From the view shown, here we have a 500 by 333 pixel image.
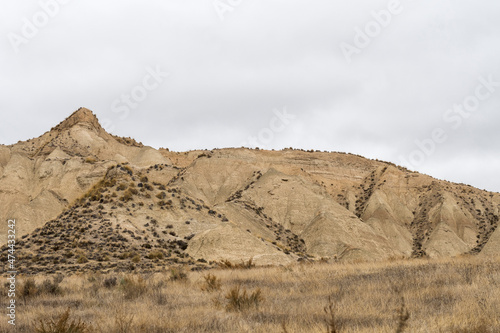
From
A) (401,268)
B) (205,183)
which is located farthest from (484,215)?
(401,268)

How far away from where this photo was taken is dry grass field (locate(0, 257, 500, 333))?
709 cm

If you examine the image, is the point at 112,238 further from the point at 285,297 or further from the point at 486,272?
the point at 486,272

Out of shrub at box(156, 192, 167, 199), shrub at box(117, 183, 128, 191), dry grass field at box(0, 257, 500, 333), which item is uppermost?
shrub at box(117, 183, 128, 191)

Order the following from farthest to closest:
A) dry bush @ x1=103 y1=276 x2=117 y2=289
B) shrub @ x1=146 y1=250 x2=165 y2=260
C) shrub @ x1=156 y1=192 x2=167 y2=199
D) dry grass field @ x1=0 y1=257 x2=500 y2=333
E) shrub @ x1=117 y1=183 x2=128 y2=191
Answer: shrub @ x1=156 y1=192 x2=167 y2=199 < shrub @ x1=117 y1=183 x2=128 y2=191 < shrub @ x1=146 y1=250 x2=165 y2=260 < dry bush @ x1=103 y1=276 x2=117 y2=289 < dry grass field @ x1=0 y1=257 x2=500 y2=333

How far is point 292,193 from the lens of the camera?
66.9 metres

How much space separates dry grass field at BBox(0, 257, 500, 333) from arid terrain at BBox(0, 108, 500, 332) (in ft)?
0.19

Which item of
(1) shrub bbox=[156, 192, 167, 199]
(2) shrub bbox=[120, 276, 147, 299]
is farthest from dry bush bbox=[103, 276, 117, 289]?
Result: (1) shrub bbox=[156, 192, 167, 199]

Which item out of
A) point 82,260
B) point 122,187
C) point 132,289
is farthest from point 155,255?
point 132,289

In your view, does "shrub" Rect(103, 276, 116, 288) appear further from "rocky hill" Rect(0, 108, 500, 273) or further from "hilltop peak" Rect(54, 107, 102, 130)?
"hilltop peak" Rect(54, 107, 102, 130)

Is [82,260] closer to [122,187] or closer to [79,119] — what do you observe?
[122,187]

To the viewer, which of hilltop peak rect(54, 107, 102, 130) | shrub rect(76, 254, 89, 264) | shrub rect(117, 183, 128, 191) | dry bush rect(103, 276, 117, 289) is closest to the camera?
dry bush rect(103, 276, 117, 289)

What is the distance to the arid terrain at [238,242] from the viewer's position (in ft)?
27.8

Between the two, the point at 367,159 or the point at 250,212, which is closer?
the point at 250,212

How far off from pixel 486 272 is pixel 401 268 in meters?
3.07
